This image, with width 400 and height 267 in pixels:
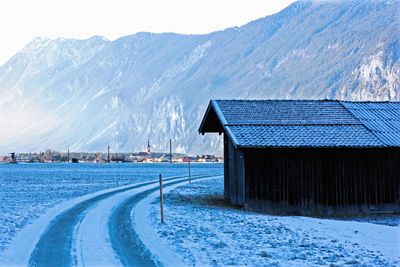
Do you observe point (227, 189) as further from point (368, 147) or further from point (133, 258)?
point (133, 258)

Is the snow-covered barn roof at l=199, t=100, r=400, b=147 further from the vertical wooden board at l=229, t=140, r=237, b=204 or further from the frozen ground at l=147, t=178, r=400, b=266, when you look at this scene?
the frozen ground at l=147, t=178, r=400, b=266

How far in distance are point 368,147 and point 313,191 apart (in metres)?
3.29

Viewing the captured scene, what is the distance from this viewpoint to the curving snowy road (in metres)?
12.1

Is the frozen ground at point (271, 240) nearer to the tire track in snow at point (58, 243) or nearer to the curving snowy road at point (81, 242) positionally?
the curving snowy road at point (81, 242)

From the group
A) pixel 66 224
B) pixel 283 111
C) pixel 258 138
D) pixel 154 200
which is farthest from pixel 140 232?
pixel 283 111

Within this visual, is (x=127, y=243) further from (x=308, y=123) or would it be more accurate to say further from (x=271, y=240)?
(x=308, y=123)

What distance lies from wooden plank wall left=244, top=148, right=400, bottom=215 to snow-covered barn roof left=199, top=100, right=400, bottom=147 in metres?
0.65

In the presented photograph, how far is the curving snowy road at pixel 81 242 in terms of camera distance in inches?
475

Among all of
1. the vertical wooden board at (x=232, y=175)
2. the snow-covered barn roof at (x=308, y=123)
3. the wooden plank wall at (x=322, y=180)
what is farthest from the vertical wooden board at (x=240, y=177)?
the snow-covered barn roof at (x=308, y=123)

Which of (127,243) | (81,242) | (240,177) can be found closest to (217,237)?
(127,243)

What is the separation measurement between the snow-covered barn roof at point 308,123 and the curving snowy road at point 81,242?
7.36 m

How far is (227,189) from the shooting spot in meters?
29.0

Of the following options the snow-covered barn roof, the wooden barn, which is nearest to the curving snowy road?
the wooden barn

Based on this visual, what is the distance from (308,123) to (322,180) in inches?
131
